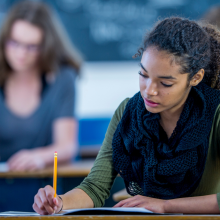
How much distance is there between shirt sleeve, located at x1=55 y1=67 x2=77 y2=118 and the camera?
2.49 metres

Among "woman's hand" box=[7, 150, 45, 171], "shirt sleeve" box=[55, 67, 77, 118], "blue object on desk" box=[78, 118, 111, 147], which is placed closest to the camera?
"woman's hand" box=[7, 150, 45, 171]

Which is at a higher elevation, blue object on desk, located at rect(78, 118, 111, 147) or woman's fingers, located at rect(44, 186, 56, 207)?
blue object on desk, located at rect(78, 118, 111, 147)

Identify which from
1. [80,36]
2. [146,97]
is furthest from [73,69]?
[146,97]

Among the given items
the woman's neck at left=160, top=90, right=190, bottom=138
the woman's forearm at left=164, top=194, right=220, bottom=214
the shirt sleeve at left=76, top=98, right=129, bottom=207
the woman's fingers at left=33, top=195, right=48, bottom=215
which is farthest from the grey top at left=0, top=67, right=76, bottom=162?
the woman's forearm at left=164, top=194, right=220, bottom=214

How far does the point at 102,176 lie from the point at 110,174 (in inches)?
1.3

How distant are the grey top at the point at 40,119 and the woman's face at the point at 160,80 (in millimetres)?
1499

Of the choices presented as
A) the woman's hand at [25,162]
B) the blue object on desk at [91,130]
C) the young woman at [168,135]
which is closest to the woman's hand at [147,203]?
the young woman at [168,135]

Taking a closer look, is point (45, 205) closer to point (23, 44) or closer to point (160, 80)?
point (160, 80)

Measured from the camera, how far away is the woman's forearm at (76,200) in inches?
42.2

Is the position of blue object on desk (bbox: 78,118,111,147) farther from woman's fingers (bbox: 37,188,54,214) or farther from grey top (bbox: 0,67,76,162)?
woman's fingers (bbox: 37,188,54,214)

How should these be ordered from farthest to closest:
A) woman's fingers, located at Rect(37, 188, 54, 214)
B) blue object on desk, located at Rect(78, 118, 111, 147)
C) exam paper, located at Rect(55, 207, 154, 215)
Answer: blue object on desk, located at Rect(78, 118, 111, 147) < woman's fingers, located at Rect(37, 188, 54, 214) < exam paper, located at Rect(55, 207, 154, 215)

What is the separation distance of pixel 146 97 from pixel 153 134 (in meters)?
0.18

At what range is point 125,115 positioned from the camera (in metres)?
1.23

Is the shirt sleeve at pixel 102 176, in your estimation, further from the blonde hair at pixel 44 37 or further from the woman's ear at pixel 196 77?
the blonde hair at pixel 44 37
